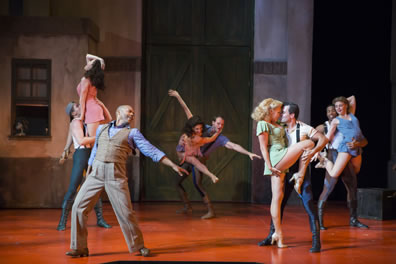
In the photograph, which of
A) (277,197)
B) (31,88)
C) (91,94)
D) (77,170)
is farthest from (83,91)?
(31,88)

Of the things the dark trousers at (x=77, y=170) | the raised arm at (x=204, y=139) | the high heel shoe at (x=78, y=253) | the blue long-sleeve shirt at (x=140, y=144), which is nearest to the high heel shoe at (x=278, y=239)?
the blue long-sleeve shirt at (x=140, y=144)

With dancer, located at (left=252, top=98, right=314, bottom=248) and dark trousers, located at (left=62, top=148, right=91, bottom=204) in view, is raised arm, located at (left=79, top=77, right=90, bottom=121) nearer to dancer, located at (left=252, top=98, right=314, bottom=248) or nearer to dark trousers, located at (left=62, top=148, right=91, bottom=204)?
dark trousers, located at (left=62, top=148, right=91, bottom=204)

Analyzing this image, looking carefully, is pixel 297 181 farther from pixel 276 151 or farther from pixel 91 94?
pixel 91 94

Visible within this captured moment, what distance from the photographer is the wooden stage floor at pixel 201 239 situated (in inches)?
203

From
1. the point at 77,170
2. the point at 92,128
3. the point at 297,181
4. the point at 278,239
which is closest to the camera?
the point at 297,181

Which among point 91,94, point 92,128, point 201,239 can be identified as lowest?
point 201,239

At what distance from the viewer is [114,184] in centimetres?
502

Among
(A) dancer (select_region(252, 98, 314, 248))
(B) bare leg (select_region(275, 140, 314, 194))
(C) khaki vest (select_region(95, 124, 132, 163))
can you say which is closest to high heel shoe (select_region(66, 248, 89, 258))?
(C) khaki vest (select_region(95, 124, 132, 163))

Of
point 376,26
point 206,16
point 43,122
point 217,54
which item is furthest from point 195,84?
point 376,26

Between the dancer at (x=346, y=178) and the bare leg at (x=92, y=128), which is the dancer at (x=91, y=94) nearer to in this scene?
the bare leg at (x=92, y=128)

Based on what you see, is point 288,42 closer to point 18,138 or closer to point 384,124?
point 384,124

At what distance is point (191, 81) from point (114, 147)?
551 centimetres

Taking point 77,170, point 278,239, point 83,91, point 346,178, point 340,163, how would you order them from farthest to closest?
point 346,178
point 340,163
point 77,170
point 83,91
point 278,239

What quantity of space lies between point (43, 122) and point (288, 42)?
4921 millimetres
